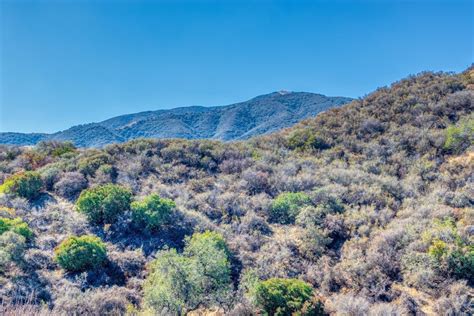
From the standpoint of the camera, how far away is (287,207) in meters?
12.3

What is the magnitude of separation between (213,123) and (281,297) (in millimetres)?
73650

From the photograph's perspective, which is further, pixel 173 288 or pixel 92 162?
pixel 92 162

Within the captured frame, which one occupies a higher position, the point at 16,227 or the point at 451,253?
the point at 16,227

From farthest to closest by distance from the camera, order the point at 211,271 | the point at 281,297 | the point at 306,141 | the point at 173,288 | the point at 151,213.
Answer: the point at 306,141 → the point at 151,213 → the point at 211,271 → the point at 173,288 → the point at 281,297

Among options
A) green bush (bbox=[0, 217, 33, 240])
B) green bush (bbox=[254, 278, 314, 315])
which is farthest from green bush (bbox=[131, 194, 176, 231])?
green bush (bbox=[254, 278, 314, 315])

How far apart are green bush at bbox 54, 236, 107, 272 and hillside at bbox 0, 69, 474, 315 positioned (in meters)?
0.03

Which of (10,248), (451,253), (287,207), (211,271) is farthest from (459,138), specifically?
(10,248)

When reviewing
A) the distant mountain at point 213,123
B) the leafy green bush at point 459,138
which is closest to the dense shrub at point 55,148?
the leafy green bush at point 459,138

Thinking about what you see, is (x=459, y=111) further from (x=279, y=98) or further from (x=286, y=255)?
(x=279, y=98)

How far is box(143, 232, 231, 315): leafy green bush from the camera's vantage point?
7.00 m

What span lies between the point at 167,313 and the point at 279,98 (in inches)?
3421

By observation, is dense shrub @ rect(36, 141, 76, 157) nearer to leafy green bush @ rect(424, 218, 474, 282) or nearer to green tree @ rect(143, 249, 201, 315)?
green tree @ rect(143, 249, 201, 315)

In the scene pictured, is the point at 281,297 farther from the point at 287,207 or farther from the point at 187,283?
the point at 287,207

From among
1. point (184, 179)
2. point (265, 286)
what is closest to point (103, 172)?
point (184, 179)
